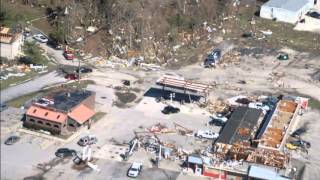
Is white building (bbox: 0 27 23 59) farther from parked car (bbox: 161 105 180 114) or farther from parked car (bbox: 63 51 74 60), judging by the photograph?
parked car (bbox: 161 105 180 114)

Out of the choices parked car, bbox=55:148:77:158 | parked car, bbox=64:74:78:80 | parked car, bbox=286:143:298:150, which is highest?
parked car, bbox=64:74:78:80

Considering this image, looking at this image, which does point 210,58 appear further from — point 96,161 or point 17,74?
point 96,161

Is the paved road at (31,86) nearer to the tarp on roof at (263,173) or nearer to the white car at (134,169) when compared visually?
the white car at (134,169)

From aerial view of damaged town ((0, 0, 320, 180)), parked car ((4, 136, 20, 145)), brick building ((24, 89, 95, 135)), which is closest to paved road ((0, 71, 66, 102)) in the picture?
aerial view of damaged town ((0, 0, 320, 180))

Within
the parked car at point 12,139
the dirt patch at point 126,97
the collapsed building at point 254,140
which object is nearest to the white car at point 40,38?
the dirt patch at point 126,97

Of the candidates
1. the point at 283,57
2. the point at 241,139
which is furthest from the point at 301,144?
the point at 283,57

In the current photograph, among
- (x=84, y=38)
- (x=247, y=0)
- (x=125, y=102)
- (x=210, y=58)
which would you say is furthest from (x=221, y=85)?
(x=247, y=0)
